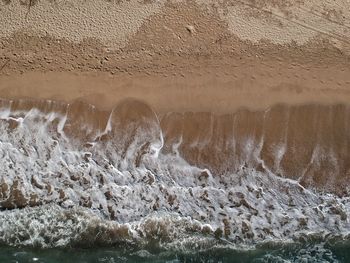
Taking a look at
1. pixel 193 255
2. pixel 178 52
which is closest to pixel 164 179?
pixel 193 255

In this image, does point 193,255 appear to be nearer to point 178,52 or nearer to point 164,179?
point 164,179

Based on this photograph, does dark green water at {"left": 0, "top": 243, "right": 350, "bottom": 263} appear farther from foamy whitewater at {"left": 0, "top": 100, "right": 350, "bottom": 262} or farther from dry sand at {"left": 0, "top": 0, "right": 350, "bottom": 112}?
dry sand at {"left": 0, "top": 0, "right": 350, "bottom": 112}

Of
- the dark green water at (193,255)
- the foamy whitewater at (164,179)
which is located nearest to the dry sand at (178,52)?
the foamy whitewater at (164,179)

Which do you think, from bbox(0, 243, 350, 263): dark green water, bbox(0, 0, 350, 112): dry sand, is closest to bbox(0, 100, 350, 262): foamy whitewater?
bbox(0, 243, 350, 263): dark green water

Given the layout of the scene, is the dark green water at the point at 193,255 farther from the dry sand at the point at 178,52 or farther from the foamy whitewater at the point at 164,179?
the dry sand at the point at 178,52

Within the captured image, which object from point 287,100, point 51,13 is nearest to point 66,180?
point 51,13

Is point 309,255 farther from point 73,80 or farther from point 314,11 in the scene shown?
point 73,80
